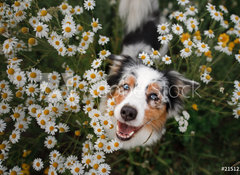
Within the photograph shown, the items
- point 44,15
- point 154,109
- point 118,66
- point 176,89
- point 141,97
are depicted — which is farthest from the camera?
point 118,66

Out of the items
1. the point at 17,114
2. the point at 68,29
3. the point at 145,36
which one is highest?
the point at 145,36

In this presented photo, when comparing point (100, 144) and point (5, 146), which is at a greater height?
point (100, 144)

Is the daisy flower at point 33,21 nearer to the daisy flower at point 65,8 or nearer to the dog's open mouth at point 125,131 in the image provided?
the daisy flower at point 65,8

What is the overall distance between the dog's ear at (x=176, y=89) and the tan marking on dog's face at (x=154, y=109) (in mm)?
162

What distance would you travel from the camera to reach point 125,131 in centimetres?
195

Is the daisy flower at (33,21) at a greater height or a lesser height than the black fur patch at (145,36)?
lesser

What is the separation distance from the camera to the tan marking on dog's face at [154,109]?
1.93 m

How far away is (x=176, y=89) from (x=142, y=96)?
1.95 ft

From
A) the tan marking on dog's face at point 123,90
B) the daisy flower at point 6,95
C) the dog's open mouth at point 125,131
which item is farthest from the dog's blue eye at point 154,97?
the daisy flower at point 6,95

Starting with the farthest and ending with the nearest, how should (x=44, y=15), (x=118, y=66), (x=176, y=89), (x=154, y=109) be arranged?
(x=118, y=66)
(x=176, y=89)
(x=154, y=109)
(x=44, y=15)

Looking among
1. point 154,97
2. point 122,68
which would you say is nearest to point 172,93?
point 154,97

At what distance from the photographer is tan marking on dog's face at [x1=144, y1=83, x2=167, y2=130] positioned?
6.35 ft

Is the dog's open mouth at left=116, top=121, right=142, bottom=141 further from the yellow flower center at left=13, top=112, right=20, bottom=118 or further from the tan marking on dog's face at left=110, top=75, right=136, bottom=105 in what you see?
the yellow flower center at left=13, top=112, right=20, bottom=118

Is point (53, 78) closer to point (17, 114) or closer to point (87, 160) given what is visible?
point (17, 114)
